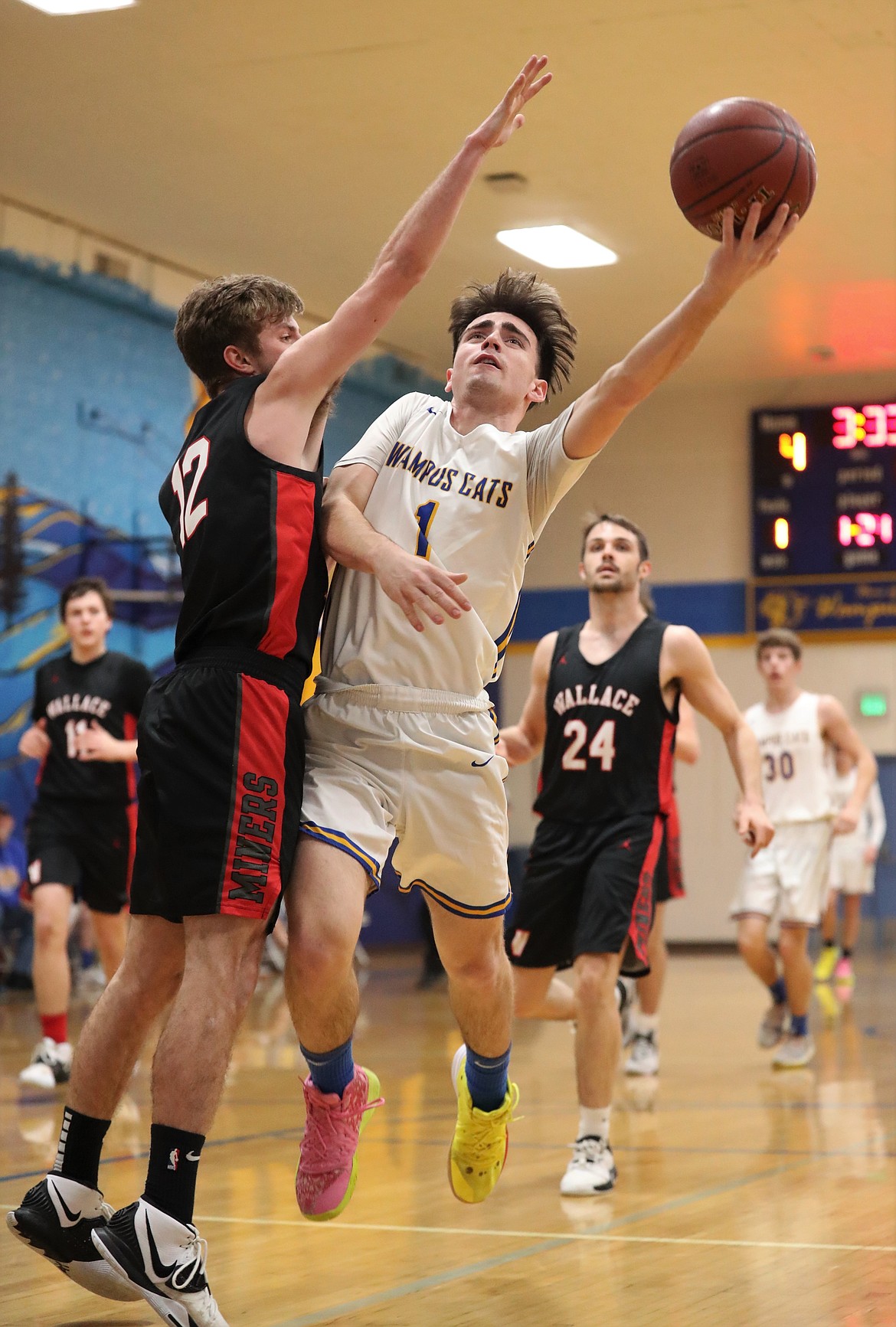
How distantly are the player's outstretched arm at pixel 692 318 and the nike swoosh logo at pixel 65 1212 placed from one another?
1.80 m

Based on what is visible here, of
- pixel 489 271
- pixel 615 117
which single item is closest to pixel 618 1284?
pixel 615 117

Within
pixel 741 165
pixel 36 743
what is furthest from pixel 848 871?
pixel 741 165

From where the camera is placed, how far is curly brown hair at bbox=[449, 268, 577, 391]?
12.4ft

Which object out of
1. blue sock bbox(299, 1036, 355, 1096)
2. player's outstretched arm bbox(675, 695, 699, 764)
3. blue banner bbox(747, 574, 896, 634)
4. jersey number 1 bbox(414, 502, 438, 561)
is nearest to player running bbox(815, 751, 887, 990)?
blue banner bbox(747, 574, 896, 634)

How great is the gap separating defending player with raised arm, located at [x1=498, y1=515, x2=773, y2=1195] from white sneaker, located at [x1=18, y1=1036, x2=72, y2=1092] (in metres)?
2.18

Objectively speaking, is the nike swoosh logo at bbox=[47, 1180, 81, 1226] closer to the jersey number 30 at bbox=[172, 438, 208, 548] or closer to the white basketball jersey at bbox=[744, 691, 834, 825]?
the jersey number 30 at bbox=[172, 438, 208, 548]

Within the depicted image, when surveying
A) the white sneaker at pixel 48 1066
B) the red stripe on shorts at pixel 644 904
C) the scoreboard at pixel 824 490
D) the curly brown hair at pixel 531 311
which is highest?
the scoreboard at pixel 824 490

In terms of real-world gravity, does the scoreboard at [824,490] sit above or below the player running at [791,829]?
above

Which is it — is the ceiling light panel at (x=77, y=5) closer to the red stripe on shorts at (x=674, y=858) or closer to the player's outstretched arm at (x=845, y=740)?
the red stripe on shorts at (x=674, y=858)

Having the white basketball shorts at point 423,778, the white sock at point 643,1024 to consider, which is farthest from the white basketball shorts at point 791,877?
the white basketball shorts at point 423,778

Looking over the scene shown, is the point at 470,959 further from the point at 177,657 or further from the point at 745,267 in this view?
the point at 745,267

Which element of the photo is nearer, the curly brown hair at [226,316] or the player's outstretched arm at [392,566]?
the player's outstretched arm at [392,566]

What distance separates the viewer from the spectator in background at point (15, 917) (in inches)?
412

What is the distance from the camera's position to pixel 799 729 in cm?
851
